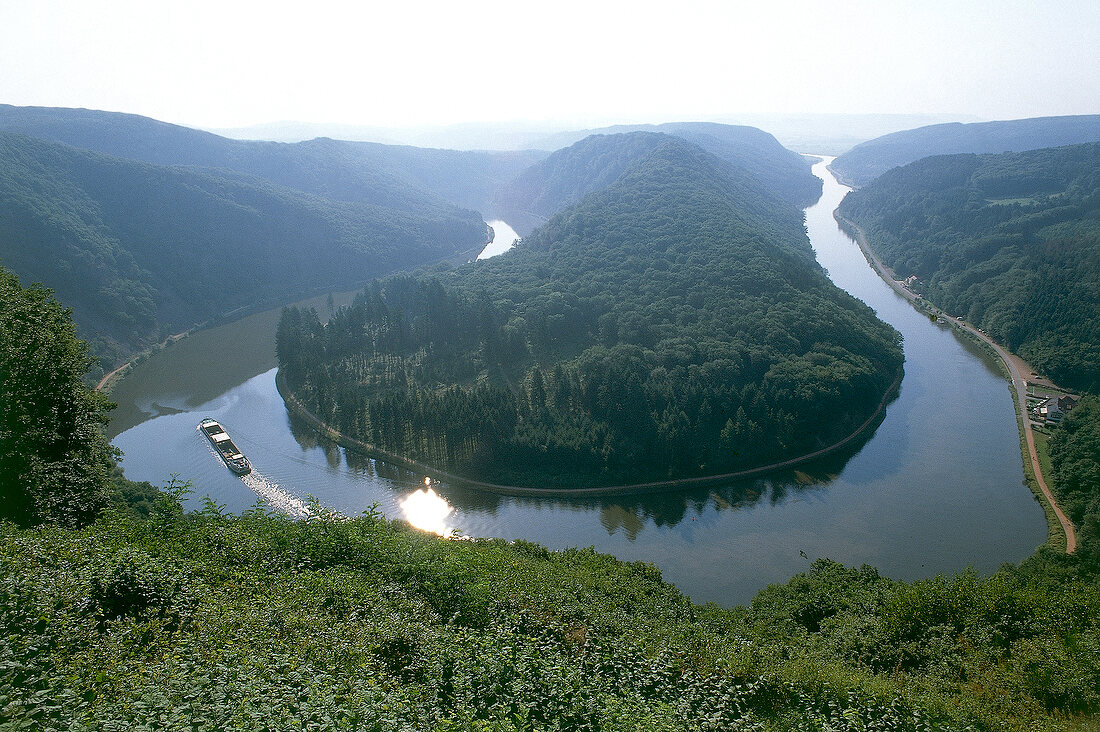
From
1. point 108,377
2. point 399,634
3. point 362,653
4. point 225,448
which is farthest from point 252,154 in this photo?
point 362,653

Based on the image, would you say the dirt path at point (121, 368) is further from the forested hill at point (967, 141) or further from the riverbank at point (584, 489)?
the forested hill at point (967, 141)

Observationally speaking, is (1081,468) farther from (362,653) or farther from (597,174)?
(597,174)

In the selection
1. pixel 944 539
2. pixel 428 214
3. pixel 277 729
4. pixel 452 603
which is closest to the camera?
pixel 277 729

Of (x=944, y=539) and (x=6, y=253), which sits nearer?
(x=944, y=539)

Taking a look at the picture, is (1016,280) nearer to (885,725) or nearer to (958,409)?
(958,409)

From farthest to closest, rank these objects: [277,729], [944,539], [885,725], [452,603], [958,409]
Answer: [958,409]
[944,539]
[452,603]
[885,725]
[277,729]

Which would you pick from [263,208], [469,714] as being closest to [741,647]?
[469,714]
